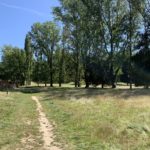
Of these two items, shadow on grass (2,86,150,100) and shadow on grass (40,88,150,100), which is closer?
shadow on grass (40,88,150,100)

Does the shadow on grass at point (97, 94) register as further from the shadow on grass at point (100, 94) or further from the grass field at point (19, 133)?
the grass field at point (19, 133)

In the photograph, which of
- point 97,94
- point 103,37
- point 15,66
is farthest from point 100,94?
point 15,66

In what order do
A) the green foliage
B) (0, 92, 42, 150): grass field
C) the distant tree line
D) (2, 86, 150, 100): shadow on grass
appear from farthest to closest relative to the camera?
the green foliage < the distant tree line < (2, 86, 150, 100): shadow on grass < (0, 92, 42, 150): grass field

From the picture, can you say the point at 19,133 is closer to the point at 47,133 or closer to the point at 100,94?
the point at 47,133

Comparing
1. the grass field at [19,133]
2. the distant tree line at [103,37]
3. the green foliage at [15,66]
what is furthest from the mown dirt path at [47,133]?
the green foliage at [15,66]

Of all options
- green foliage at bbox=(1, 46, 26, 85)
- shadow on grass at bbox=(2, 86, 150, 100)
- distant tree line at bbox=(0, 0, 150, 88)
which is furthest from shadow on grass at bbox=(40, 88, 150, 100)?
green foliage at bbox=(1, 46, 26, 85)

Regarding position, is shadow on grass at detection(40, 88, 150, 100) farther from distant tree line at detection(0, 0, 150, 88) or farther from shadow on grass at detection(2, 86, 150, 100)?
distant tree line at detection(0, 0, 150, 88)

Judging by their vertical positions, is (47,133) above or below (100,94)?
below

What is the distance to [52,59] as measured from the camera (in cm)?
9688

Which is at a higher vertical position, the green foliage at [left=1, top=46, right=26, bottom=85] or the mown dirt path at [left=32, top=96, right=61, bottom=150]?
the green foliage at [left=1, top=46, right=26, bottom=85]

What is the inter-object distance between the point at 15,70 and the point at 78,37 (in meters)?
34.8

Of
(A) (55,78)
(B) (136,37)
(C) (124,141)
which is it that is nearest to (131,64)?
(B) (136,37)

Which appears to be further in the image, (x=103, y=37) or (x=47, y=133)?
(x=103, y=37)

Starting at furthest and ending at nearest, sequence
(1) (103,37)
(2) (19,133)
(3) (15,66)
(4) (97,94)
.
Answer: (3) (15,66) → (1) (103,37) → (4) (97,94) → (2) (19,133)
